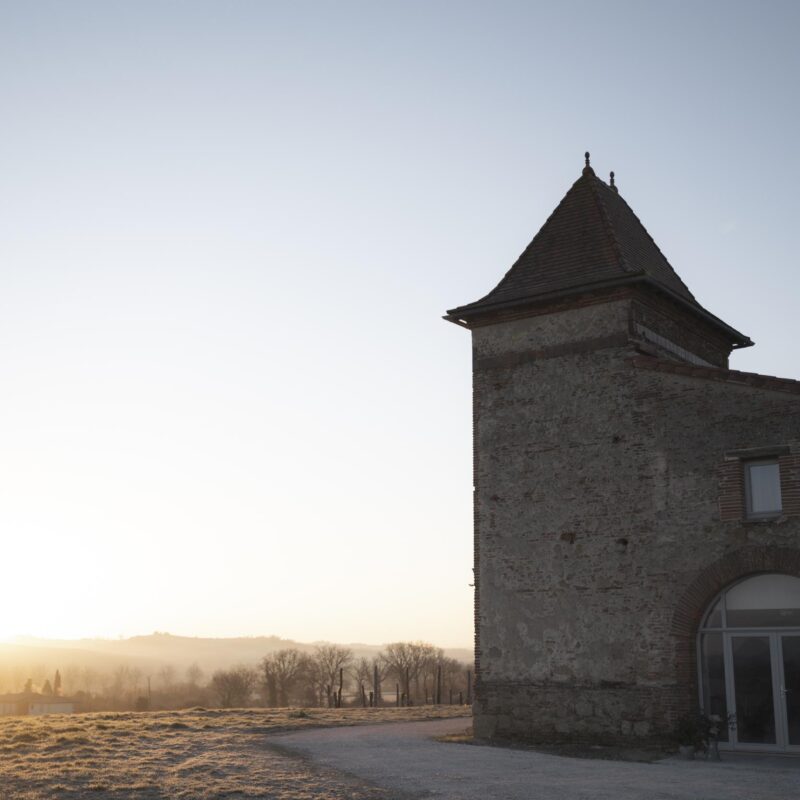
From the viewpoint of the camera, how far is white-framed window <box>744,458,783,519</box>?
686 inches

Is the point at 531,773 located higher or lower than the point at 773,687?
lower

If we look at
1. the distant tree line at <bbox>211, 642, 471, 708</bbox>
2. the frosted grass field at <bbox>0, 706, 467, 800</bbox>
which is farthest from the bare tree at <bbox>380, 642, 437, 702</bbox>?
the frosted grass field at <bbox>0, 706, 467, 800</bbox>

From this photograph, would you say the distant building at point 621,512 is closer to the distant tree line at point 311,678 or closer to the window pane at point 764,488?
the window pane at point 764,488

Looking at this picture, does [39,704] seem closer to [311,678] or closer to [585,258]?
[311,678]

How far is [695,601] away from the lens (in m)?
17.8

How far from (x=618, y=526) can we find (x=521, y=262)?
6640 mm

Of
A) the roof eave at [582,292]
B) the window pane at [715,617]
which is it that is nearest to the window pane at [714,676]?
the window pane at [715,617]

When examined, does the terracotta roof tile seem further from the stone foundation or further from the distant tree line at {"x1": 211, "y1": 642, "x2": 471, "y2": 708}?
the distant tree line at {"x1": 211, "y1": 642, "x2": 471, "y2": 708}

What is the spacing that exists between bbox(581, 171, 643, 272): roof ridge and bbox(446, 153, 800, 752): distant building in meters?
0.07

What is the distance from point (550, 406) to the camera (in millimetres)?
20156

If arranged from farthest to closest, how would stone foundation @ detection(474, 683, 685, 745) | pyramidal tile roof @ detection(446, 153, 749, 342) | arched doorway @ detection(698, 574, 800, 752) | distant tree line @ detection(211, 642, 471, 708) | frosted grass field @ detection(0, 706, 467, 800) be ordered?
distant tree line @ detection(211, 642, 471, 708) < pyramidal tile roof @ detection(446, 153, 749, 342) < stone foundation @ detection(474, 683, 685, 745) < arched doorway @ detection(698, 574, 800, 752) < frosted grass field @ detection(0, 706, 467, 800)

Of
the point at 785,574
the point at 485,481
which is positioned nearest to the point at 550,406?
the point at 485,481

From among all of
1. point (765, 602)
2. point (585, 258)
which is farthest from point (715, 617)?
point (585, 258)

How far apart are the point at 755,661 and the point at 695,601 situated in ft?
4.65
